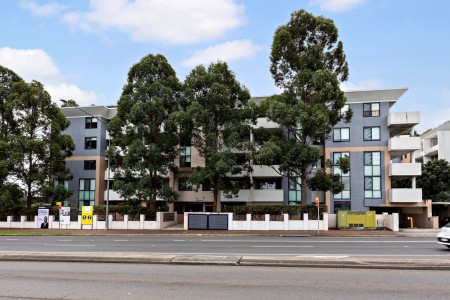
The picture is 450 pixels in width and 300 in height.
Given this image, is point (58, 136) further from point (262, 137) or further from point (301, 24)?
point (301, 24)

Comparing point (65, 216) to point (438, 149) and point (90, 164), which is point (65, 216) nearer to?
point (90, 164)

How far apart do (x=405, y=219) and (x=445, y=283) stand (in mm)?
37293

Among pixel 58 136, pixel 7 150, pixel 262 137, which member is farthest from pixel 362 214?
pixel 7 150

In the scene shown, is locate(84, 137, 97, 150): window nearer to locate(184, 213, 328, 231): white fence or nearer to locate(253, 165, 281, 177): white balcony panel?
locate(253, 165, 281, 177): white balcony panel

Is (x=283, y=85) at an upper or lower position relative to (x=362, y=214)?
upper

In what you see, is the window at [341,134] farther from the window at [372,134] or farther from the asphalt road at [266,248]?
the asphalt road at [266,248]

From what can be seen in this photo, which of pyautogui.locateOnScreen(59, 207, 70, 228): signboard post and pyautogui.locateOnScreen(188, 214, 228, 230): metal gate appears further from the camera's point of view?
pyautogui.locateOnScreen(59, 207, 70, 228): signboard post

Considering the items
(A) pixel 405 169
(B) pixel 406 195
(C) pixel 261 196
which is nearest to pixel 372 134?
(A) pixel 405 169

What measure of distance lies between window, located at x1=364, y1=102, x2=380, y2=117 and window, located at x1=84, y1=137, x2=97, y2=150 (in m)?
30.9

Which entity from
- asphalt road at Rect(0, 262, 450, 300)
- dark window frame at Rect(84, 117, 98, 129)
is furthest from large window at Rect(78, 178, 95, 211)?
asphalt road at Rect(0, 262, 450, 300)

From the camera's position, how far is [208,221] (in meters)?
33.9

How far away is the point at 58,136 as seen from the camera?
4097 cm

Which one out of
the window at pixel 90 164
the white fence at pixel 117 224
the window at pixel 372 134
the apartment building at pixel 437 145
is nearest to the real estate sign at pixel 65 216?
the white fence at pixel 117 224

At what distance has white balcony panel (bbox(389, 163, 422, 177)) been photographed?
39.7 meters
